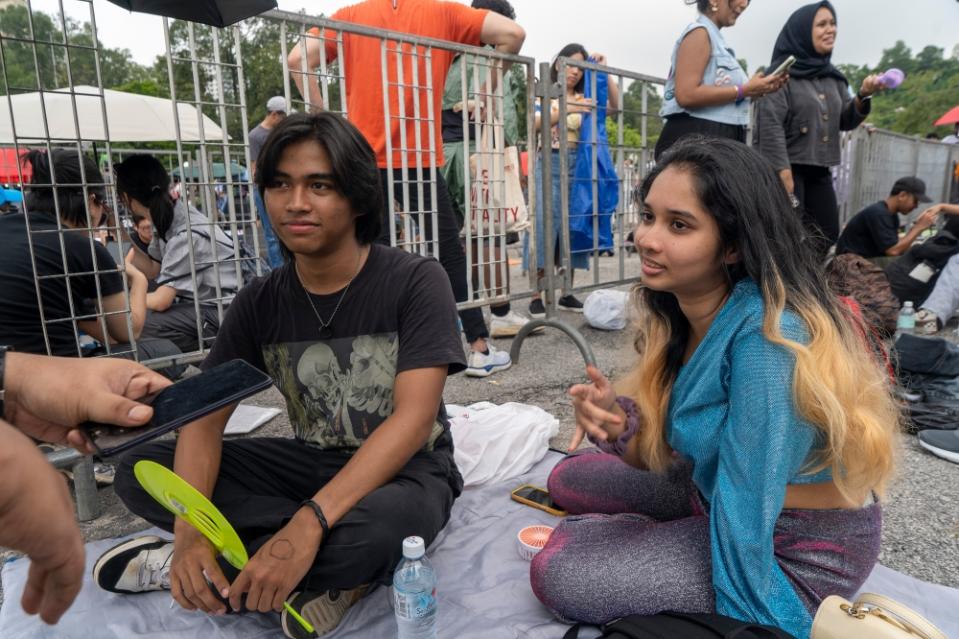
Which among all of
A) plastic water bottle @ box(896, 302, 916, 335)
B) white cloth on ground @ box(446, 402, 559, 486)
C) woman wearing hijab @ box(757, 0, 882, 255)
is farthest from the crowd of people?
plastic water bottle @ box(896, 302, 916, 335)

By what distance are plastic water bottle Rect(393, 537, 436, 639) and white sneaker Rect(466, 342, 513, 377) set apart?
236 cm

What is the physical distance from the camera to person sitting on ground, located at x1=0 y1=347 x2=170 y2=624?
30.3 inches

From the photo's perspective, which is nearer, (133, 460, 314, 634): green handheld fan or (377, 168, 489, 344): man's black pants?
(133, 460, 314, 634): green handheld fan

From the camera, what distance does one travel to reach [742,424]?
147 cm

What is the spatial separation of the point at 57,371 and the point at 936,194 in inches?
659

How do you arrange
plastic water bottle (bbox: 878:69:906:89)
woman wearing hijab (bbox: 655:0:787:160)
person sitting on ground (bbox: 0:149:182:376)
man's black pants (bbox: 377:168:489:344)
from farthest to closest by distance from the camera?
plastic water bottle (bbox: 878:69:906:89) < man's black pants (bbox: 377:168:489:344) < woman wearing hijab (bbox: 655:0:787:160) < person sitting on ground (bbox: 0:149:182:376)

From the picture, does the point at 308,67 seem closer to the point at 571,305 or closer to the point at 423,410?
the point at 423,410

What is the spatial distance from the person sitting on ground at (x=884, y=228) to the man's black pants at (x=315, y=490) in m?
5.91

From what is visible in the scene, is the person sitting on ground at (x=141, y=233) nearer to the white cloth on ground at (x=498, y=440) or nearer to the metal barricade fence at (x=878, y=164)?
the white cloth on ground at (x=498, y=440)

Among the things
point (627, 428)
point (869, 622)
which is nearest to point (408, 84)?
point (627, 428)

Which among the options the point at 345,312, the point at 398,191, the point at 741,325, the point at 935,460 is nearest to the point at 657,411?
the point at 741,325

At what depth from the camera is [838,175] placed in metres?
9.27

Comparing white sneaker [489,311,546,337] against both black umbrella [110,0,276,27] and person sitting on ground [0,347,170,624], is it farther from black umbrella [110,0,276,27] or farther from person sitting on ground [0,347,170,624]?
person sitting on ground [0,347,170,624]

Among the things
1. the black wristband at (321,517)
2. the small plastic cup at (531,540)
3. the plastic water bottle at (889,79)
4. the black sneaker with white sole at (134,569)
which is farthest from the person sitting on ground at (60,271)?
the plastic water bottle at (889,79)
